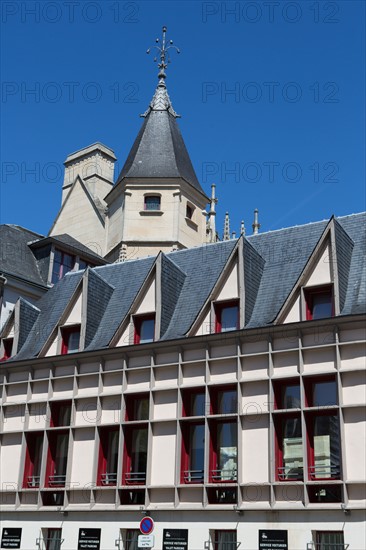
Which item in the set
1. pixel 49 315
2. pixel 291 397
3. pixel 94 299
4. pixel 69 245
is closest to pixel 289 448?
pixel 291 397

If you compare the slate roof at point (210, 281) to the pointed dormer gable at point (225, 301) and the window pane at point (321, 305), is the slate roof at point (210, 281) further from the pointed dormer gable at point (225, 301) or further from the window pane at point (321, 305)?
the window pane at point (321, 305)

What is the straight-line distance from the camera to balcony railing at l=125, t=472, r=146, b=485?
23172mm

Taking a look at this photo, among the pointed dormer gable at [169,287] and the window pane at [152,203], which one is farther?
the window pane at [152,203]

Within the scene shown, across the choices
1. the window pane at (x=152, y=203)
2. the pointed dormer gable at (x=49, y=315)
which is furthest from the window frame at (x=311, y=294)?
the window pane at (x=152, y=203)

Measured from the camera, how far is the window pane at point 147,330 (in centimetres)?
2541

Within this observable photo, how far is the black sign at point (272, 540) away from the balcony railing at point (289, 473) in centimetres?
140

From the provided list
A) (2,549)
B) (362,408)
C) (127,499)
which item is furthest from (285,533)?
(2,549)

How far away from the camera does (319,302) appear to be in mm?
22625

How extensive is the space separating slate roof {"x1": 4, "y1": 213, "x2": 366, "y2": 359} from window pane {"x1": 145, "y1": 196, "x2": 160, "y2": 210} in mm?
13059

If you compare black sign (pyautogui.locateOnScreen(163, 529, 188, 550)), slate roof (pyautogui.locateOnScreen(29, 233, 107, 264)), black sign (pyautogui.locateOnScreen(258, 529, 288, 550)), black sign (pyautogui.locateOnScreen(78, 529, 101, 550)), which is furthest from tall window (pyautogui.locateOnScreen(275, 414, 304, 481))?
slate roof (pyautogui.locateOnScreen(29, 233, 107, 264))

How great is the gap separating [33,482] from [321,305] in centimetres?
1120

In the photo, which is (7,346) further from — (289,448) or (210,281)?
(289,448)

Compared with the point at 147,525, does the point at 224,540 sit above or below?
below

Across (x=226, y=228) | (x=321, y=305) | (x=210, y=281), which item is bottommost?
(x=321, y=305)
